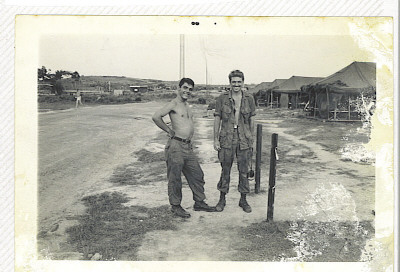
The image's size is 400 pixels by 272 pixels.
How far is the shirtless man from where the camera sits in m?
3.88

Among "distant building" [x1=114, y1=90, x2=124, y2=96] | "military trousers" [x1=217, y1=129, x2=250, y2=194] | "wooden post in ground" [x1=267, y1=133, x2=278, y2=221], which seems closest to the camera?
"wooden post in ground" [x1=267, y1=133, x2=278, y2=221]

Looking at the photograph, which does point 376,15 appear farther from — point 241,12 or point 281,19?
point 241,12

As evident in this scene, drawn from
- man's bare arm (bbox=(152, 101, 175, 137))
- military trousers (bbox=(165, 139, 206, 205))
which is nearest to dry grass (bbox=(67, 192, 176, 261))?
military trousers (bbox=(165, 139, 206, 205))

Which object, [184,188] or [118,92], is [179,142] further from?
[118,92]

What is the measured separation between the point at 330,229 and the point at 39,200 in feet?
11.3

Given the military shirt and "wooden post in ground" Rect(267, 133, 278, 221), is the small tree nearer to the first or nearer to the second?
the military shirt

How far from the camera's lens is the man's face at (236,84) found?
12.9 ft

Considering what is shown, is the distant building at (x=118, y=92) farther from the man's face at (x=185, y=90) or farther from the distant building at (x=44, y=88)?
the man's face at (x=185, y=90)

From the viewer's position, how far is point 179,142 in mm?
3973

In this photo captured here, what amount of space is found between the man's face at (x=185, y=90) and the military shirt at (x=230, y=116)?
38 cm

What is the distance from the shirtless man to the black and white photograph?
1 cm

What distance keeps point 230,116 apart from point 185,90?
0.64m

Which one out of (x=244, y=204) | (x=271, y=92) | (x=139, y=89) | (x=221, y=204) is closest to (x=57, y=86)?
(x=139, y=89)

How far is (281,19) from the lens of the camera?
388 centimetres
